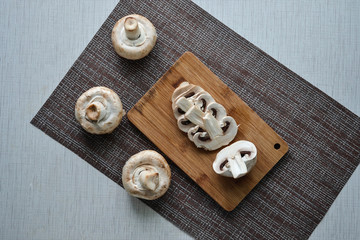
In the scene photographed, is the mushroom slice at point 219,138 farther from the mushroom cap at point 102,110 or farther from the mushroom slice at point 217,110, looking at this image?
the mushroom cap at point 102,110

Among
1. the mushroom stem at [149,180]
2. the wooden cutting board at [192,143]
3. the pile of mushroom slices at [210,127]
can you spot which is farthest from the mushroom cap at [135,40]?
the mushroom stem at [149,180]

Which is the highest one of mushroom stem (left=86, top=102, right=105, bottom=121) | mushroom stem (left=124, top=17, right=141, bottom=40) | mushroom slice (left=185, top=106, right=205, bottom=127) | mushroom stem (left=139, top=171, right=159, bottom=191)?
mushroom stem (left=124, top=17, right=141, bottom=40)

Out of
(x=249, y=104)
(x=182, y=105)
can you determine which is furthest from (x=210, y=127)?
(x=249, y=104)

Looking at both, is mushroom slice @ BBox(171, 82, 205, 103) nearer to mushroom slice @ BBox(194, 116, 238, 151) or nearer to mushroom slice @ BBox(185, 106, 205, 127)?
mushroom slice @ BBox(185, 106, 205, 127)

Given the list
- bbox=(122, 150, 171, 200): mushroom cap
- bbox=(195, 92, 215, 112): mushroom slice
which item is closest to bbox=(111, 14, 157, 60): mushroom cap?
bbox=(195, 92, 215, 112): mushroom slice

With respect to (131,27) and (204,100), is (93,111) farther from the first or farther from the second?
(204,100)

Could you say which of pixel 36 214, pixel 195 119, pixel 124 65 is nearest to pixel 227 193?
pixel 195 119

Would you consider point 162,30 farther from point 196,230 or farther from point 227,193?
point 196,230
